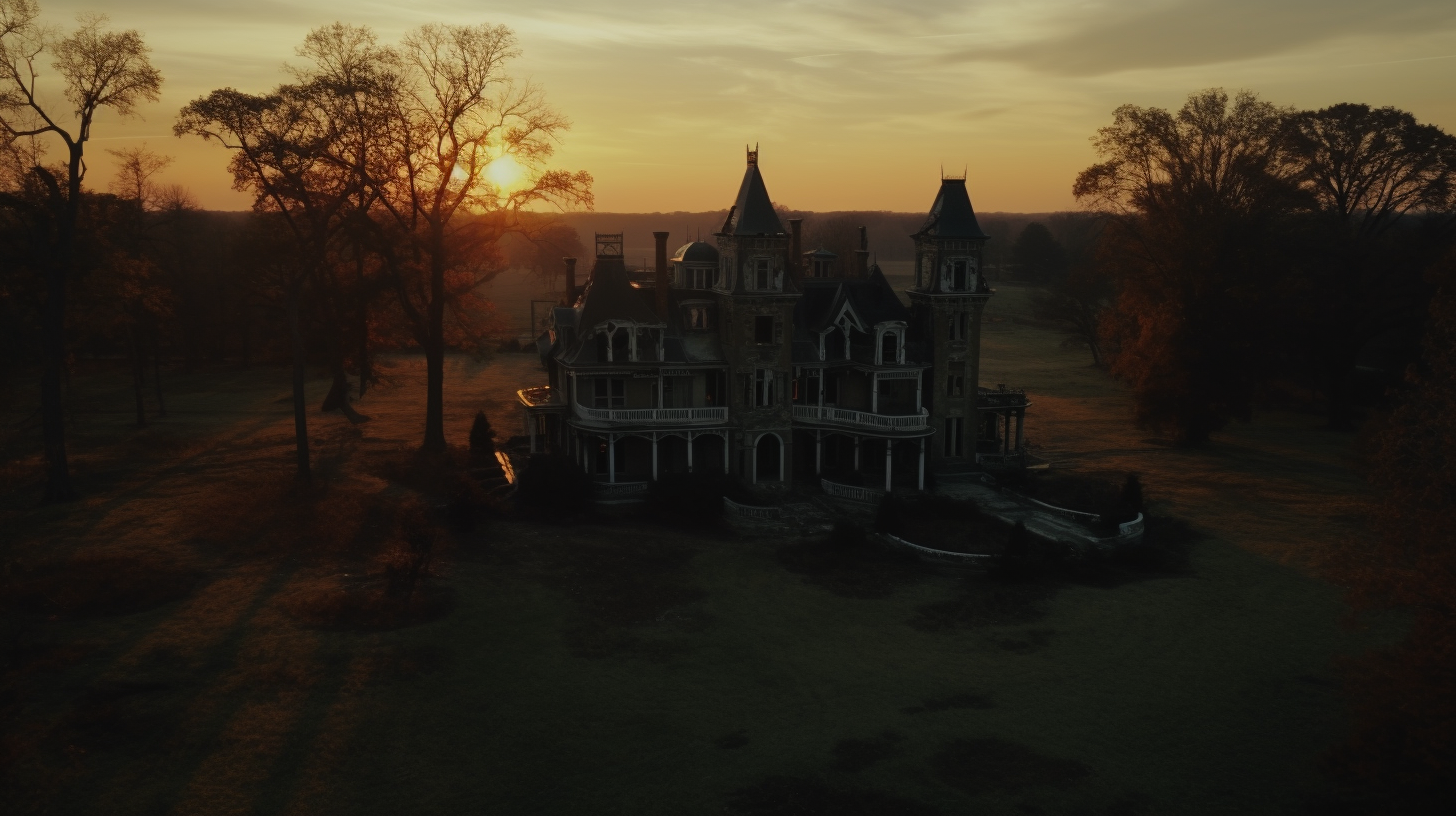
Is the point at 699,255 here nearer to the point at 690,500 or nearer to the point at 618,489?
the point at 618,489

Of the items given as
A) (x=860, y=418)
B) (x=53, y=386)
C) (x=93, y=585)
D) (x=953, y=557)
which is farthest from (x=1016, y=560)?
(x=53, y=386)

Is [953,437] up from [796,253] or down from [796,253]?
down

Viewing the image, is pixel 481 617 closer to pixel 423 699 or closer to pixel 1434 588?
pixel 423 699

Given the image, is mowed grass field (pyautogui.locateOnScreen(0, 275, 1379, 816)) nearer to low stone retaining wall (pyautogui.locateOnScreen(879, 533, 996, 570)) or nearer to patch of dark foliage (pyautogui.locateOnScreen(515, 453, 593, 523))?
low stone retaining wall (pyautogui.locateOnScreen(879, 533, 996, 570))

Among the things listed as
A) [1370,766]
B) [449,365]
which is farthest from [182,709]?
[449,365]

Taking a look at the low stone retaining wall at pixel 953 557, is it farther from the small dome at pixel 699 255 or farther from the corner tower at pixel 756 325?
the small dome at pixel 699 255
